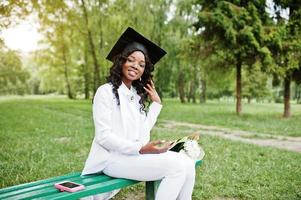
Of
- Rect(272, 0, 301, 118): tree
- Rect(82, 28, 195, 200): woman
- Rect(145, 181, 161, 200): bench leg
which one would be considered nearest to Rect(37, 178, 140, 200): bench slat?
Rect(82, 28, 195, 200): woman

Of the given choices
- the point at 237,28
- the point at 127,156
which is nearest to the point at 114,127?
the point at 127,156

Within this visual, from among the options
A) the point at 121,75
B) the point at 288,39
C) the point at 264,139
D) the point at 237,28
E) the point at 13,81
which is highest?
the point at 237,28

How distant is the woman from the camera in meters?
3.28

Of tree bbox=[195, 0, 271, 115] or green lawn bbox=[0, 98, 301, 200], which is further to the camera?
tree bbox=[195, 0, 271, 115]

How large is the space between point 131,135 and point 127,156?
226mm

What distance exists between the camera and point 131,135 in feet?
11.6

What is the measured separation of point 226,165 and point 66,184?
4029 mm

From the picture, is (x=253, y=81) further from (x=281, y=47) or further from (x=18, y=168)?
(x=18, y=168)

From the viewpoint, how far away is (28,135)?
10250 mm

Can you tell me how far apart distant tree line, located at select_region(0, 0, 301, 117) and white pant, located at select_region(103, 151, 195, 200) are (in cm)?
865

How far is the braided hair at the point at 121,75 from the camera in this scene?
3.63 m

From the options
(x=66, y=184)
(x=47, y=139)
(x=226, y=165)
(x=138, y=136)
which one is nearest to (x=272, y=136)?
(x=226, y=165)

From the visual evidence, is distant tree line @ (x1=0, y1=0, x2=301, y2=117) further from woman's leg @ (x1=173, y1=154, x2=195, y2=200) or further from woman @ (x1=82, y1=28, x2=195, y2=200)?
woman's leg @ (x1=173, y1=154, x2=195, y2=200)

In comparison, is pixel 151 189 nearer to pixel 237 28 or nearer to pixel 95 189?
pixel 95 189
